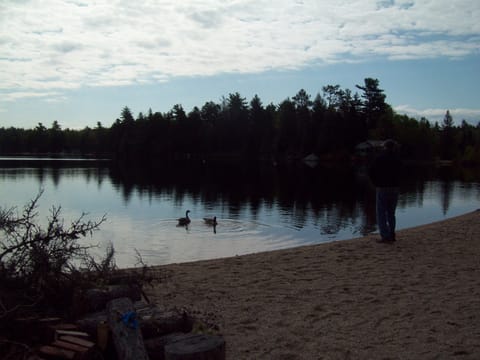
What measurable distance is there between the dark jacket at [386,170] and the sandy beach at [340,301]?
1657 millimetres

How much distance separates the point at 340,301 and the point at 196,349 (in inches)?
132

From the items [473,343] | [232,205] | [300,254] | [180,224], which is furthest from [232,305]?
[232,205]

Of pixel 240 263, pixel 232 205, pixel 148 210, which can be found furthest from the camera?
pixel 232 205

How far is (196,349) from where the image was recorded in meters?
4.47

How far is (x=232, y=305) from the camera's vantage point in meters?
7.14

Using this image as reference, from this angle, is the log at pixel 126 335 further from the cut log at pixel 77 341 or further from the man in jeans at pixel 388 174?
the man in jeans at pixel 388 174

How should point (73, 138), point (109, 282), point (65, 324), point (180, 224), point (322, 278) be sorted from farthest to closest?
point (73, 138), point (180, 224), point (322, 278), point (109, 282), point (65, 324)

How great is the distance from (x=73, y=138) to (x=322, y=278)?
187 m

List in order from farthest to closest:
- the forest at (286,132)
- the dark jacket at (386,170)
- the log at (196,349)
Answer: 1. the forest at (286,132)
2. the dark jacket at (386,170)
3. the log at (196,349)

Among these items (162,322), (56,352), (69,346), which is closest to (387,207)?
(162,322)

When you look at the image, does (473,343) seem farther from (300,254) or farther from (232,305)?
(300,254)

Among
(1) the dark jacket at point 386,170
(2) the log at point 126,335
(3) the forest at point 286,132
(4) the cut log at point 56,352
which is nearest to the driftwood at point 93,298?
(2) the log at point 126,335

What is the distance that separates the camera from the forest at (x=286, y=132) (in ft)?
334

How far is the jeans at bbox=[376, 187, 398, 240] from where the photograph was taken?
11938mm
